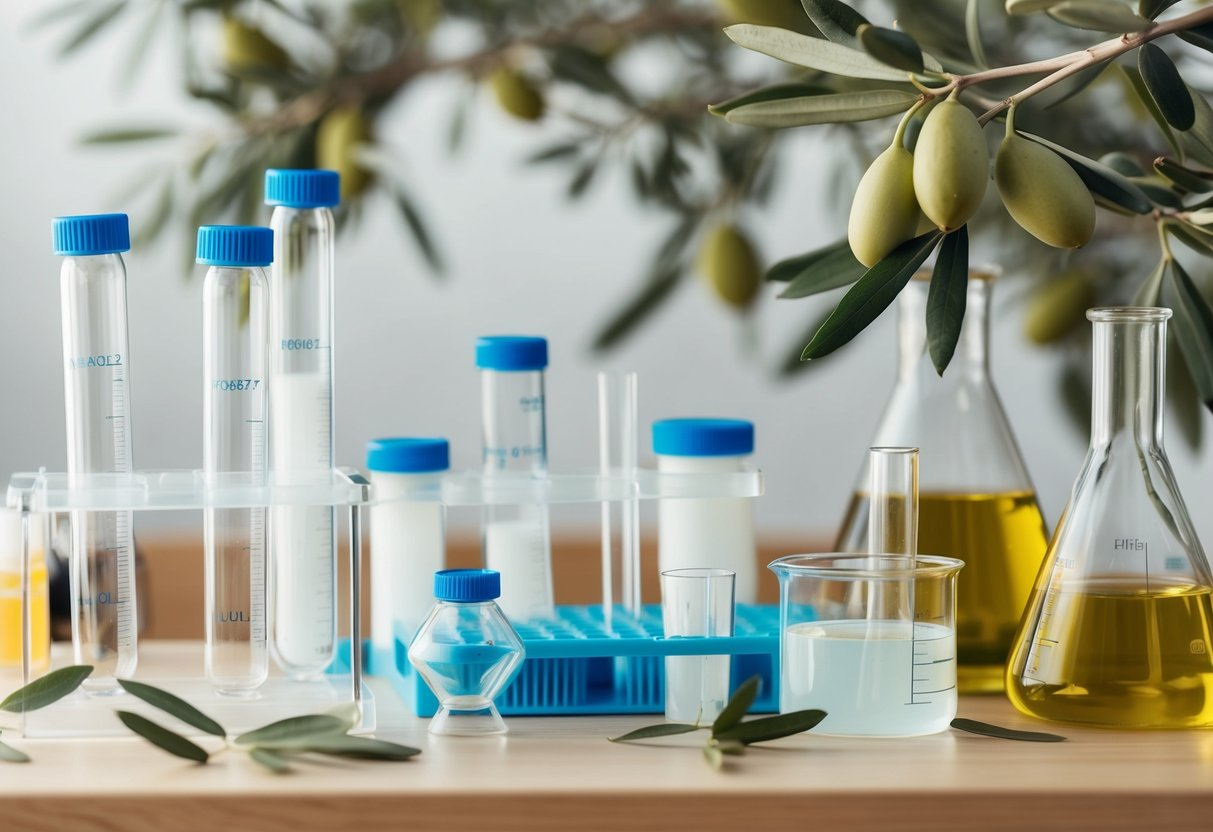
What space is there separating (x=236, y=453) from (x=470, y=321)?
1656 mm

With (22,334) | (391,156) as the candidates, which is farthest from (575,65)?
(22,334)

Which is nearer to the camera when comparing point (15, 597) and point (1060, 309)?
point (15, 597)

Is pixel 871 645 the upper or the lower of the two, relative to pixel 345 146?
lower

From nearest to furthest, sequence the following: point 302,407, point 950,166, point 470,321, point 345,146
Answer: point 950,166 < point 302,407 < point 345,146 < point 470,321

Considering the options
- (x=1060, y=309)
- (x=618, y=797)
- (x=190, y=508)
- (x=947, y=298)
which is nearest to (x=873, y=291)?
(x=947, y=298)

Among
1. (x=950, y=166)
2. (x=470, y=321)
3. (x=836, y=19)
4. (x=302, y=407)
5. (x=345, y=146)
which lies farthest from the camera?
(x=470, y=321)

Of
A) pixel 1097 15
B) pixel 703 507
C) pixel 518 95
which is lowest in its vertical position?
pixel 703 507

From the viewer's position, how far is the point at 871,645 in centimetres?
66

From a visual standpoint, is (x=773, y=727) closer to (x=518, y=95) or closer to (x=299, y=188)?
(x=299, y=188)

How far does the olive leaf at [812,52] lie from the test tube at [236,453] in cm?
26

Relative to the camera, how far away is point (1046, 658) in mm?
678

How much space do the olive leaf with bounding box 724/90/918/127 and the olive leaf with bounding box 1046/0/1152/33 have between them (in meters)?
0.09

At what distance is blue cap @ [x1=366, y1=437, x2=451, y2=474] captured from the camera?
0.78 metres

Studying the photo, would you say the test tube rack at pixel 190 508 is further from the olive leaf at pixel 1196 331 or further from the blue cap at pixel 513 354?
the olive leaf at pixel 1196 331
